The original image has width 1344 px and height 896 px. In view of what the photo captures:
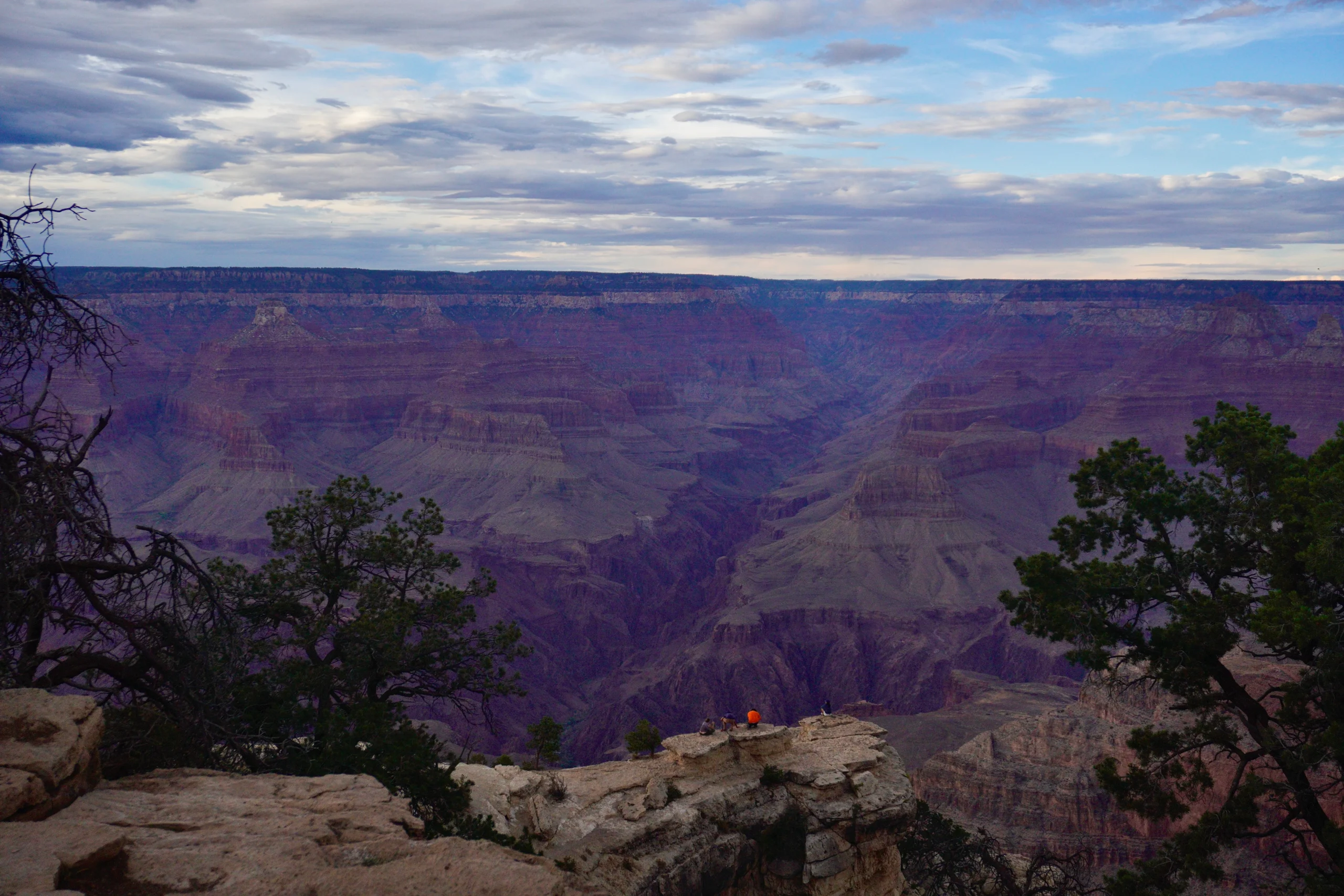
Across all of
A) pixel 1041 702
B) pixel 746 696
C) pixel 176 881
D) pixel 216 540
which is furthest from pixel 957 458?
pixel 176 881

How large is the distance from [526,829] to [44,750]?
1235 cm

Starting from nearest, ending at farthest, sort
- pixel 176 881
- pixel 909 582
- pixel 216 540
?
1. pixel 176 881
2. pixel 909 582
3. pixel 216 540

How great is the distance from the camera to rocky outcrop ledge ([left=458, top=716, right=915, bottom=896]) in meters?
23.5

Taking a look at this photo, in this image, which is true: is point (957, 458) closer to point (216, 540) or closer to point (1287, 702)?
point (216, 540)

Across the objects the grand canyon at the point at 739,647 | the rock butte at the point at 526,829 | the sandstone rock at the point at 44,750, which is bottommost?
the grand canyon at the point at 739,647

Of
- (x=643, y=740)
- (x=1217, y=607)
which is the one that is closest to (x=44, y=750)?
(x=643, y=740)

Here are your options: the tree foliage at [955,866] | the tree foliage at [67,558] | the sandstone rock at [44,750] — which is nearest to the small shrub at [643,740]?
the tree foliage at [955,866]

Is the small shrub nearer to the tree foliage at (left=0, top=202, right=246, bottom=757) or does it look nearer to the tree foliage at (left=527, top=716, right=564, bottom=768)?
the tree foliage at (left=527, top=716, right=564, bottom=768)

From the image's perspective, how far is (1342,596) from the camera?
73.9 feet

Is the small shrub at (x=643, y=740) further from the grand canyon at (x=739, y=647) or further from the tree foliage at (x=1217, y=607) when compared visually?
the tree foliage at (x=1217, y=607)

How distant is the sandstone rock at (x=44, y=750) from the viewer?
11867 mm

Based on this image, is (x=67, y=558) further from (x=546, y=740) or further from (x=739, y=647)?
(x=739, y=647)

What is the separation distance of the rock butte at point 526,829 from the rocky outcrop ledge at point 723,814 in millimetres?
46

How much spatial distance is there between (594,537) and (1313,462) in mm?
141917
